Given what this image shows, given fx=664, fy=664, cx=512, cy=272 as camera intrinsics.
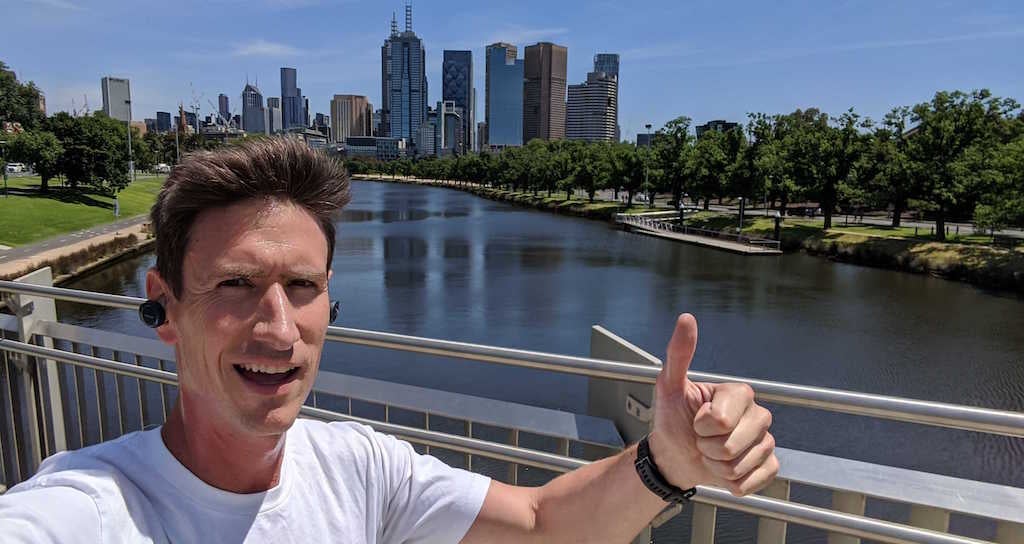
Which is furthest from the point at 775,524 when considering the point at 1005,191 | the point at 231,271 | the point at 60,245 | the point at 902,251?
the point at 902,251

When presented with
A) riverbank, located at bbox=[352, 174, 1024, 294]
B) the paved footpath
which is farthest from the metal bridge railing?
riverbank, located at bbox=[352, 174, 1024, 294]

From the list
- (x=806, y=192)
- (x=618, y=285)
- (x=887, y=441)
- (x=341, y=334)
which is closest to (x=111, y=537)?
(x=341, y=334)

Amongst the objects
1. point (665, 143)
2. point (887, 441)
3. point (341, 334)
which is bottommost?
point (887, 441)

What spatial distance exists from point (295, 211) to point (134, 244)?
3884 cm

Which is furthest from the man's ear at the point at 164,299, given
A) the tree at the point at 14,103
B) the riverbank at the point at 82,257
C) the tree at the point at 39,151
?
the tree at the point at 14,103

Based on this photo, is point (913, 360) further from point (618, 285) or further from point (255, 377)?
point (255, 377)

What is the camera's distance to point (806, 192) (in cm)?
4331

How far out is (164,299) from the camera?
133 centimetres

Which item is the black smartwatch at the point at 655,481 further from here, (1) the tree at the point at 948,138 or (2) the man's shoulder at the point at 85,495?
(1) the tree at the point at 948,138

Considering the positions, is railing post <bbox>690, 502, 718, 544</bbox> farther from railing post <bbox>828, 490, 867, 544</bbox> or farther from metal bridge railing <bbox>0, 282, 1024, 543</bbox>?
railing post <bbox>828, 490, 867, 544</bbox>

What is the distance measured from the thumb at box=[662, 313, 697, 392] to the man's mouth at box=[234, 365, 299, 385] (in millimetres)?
758

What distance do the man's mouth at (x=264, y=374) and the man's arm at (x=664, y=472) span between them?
62 cm

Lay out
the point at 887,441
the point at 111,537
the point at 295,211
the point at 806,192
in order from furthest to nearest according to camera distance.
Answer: the point at 806,192
the point at 887,441
the point at 295,211
the point at 111,537

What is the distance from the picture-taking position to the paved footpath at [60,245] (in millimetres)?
24812
